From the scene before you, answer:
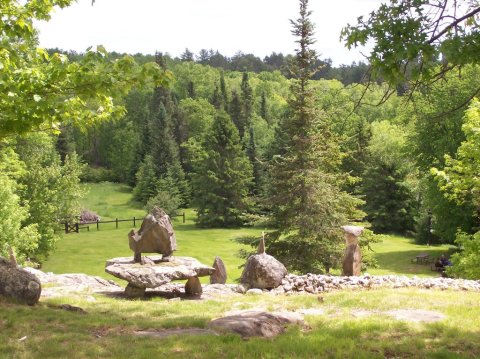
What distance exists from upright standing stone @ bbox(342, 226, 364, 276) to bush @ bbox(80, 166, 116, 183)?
66.8 m

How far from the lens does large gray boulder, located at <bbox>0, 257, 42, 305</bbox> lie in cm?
1037

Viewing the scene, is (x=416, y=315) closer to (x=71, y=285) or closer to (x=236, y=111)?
(x=71, y=285)

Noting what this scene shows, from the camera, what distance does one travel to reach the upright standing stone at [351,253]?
50.7ft

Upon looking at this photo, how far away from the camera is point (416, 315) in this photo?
9781 mm

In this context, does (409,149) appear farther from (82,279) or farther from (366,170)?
(82,279)

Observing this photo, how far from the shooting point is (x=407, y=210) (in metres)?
48.3

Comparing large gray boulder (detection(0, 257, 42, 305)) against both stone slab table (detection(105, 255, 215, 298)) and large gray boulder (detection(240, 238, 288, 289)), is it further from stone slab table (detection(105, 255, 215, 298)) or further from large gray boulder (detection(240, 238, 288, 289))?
large gray boulder (detection(240, 238, 288, 289))

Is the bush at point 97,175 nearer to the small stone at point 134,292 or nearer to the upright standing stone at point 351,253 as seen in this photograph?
the small stone at point 134,292

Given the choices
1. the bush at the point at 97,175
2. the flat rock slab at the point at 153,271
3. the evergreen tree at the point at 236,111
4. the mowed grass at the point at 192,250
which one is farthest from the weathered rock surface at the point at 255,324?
the evergreen tree at the point at 236,111

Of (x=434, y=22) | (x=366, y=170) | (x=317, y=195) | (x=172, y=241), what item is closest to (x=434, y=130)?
(x=366, y=170)

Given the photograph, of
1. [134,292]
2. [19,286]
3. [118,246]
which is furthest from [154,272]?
[118,246]

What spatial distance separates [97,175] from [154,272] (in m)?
68.2

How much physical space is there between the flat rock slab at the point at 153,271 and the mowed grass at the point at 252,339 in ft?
4.15

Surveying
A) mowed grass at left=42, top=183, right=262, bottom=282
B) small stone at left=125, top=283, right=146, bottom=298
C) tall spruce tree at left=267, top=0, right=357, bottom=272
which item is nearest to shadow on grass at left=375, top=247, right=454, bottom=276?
mowed grass at left=42, top=183, right=262, bottom=282
